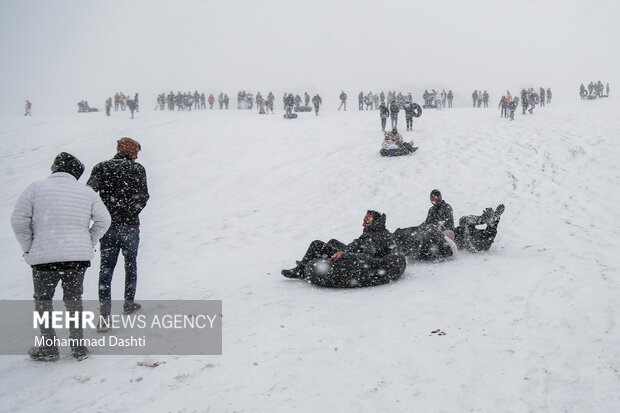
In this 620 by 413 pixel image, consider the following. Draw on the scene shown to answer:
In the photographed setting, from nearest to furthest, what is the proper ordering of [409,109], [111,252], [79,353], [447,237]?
[79,353] < [111,252] < [447,237] < [409,109]

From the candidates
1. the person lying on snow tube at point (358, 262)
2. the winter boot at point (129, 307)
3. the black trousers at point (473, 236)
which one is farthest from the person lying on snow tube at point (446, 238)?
the winter boot at point (129, 307)

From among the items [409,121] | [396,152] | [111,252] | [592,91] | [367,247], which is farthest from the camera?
[592,91]

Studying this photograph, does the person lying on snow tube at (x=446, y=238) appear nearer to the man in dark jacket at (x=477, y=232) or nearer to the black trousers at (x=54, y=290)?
the man in dark jacket at (x=477, y=232)

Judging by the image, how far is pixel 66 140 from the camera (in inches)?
872

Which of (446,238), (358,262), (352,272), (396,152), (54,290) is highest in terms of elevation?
(396,152)

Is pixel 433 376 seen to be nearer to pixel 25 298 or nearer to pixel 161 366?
pixel 161 366

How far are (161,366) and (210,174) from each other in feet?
39.8

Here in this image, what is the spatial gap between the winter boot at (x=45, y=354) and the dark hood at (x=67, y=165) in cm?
154

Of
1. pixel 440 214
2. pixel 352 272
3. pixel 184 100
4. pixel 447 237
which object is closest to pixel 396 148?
pixel 440 214

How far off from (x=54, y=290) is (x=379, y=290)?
374 cm

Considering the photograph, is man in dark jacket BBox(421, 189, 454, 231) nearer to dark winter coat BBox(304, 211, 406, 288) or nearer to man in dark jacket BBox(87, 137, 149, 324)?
dark winter coat BBox(304, 211, 406, 288)

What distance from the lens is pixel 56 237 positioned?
340cm

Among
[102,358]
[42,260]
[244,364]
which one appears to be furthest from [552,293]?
[42,260]

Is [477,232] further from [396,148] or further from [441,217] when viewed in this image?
[396,148]
